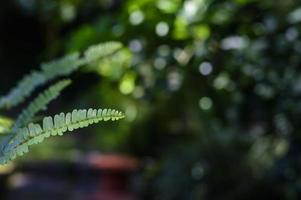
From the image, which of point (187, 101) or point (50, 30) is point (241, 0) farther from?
point (50, 30)

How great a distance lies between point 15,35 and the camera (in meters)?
7.07

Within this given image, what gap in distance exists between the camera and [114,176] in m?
3.42

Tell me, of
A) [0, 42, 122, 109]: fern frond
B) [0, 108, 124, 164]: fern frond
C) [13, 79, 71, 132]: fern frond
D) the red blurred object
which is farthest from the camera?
the red blurred object

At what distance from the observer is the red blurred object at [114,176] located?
334 centimetres

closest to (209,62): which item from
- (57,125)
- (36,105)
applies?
(36,105)

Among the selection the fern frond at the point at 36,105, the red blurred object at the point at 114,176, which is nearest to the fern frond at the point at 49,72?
the fern frond at the point at 36,105

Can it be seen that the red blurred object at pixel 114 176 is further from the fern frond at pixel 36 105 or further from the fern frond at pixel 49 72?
the fern frond at pixel 36 105

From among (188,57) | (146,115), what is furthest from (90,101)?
(146,115)

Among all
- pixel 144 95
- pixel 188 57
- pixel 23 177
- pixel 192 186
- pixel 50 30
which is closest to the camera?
pixel 188 57

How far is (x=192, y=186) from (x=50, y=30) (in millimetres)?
3327

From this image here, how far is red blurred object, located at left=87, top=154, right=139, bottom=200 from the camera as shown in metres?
3.34

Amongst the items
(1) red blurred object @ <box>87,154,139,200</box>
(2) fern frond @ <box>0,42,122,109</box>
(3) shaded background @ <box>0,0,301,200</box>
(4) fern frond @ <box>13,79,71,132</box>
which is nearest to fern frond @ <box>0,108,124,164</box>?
(4) fern frond @ <box>13,79,71,132</box>

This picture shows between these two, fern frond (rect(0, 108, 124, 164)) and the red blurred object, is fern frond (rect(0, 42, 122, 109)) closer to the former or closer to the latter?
fern frond (rect(0, 108, 124, 164))

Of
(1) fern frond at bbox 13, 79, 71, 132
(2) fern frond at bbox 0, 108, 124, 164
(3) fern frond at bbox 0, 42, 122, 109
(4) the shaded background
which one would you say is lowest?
(2) fern frond at bbox 0, 108, 124, 164
